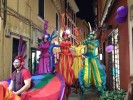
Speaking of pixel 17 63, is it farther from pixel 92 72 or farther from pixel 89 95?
pixel 89 95

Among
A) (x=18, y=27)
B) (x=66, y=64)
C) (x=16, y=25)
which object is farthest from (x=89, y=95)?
(x=16, y=25)

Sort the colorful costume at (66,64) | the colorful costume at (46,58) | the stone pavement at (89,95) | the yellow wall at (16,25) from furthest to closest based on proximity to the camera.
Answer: the stone pavement at (89,95)
the colorful costume at (46,58)
the colorful costume at (66,64)
the yellow wall at (16,25)

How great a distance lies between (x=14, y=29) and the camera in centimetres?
980

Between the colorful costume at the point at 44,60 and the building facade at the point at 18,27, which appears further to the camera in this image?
the colorful costume at the point at 44,60

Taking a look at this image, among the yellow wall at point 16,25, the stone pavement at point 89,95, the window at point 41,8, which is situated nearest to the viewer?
the yellow wall at point 16,25

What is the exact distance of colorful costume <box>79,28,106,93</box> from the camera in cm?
860

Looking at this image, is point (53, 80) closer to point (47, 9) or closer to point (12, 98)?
point (12, 98)

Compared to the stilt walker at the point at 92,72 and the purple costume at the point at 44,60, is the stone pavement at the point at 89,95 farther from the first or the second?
the stilt walker at the point at 92,72

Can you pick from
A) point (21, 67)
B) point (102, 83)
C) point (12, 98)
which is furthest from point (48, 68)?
point (12, 98)

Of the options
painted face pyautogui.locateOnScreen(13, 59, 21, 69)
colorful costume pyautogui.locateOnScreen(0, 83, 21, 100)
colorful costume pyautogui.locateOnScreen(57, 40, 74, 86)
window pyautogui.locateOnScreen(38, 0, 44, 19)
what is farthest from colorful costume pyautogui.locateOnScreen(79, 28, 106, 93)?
window pyautogui.locateOnScreen(38, 0, 44, 19)

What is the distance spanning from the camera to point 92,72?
868cm

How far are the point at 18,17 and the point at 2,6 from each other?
5.83ft

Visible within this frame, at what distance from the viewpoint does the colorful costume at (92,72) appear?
8602mm

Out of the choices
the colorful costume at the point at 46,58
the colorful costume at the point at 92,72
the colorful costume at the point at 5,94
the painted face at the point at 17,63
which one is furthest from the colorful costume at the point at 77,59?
the colorful costume at the point at 5,94
